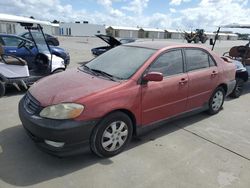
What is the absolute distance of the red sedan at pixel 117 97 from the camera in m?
3.05

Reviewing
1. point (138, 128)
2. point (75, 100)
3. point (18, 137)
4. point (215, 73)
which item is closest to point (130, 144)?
point (138, 128)

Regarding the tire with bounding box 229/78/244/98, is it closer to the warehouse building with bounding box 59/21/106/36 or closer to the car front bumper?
the car front bumper

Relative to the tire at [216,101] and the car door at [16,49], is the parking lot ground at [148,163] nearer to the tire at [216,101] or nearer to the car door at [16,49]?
the tire at [216,101]

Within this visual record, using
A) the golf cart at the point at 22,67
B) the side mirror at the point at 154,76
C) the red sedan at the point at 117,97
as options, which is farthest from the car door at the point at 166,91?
the golf cart at the point at 22,67

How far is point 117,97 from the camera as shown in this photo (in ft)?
10.9

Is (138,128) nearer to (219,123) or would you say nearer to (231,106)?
(219,123)

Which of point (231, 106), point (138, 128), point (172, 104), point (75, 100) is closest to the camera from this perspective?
point (75, 100)

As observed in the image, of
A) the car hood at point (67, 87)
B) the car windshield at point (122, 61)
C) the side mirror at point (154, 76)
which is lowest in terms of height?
the car hood at point (67, 87)

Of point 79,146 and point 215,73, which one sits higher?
point 215,73

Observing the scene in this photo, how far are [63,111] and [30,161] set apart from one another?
2.97 feet

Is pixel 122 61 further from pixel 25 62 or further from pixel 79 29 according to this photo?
pixel 79 29

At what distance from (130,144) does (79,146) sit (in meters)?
1.03

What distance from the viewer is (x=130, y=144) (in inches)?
152

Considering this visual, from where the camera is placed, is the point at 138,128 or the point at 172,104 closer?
the point at 138,128
